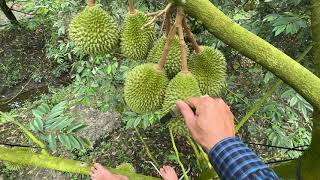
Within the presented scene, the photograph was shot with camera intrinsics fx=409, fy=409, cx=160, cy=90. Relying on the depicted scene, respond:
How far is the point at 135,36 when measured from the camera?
3.15 ft

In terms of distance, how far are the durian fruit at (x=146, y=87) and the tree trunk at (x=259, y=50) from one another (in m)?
0.31

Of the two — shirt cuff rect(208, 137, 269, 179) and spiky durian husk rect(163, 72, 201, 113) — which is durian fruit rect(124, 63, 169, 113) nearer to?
spiky durian husk rect(163, 72, 201, 113)

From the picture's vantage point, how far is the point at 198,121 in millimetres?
782

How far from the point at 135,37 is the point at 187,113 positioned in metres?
0.25

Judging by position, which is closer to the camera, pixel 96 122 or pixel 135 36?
pixel 135 36

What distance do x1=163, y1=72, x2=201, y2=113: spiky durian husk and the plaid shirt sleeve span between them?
0.51 feet

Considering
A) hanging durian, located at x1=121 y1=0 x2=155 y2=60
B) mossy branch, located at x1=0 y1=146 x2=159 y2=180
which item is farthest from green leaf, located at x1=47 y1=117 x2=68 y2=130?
hanging durian, located at x1=121 y1=0 x2=155 y2=60

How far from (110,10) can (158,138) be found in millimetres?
992

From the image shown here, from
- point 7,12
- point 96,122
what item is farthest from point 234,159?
point 7,12

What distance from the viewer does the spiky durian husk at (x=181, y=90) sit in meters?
0.87

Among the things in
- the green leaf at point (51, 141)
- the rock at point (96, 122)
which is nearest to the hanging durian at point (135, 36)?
the green leaf at point (51, 141)

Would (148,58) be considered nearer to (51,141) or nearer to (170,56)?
(170,56)

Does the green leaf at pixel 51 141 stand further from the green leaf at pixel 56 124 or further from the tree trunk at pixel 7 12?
the tree trunk at pixel 7 12

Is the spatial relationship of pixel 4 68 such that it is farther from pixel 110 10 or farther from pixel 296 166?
pixel 296 166
